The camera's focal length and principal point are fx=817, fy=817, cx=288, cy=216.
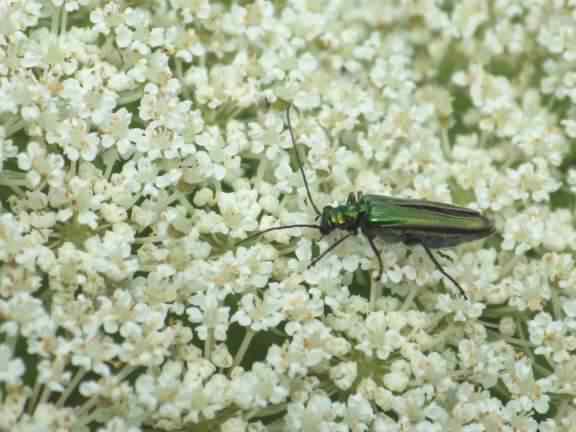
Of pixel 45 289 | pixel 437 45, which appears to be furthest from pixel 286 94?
pixel 45 289

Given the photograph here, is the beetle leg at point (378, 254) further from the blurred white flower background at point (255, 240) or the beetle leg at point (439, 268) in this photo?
the beetle leg at point (439, 268)

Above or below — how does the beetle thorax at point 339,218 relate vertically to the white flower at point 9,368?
above

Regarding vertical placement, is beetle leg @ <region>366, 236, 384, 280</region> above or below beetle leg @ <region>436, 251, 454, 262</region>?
below

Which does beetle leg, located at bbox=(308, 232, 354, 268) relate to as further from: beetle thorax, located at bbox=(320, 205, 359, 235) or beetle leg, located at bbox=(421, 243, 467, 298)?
beetle leg, located at bbox=(421, 243, 467, 298)

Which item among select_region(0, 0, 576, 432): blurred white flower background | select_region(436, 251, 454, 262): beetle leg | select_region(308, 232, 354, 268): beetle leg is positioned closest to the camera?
select_region(0, 0, 576, 432): blurred white flower background

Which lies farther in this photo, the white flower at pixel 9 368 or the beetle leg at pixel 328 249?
the beetle leg at pixel 328 249

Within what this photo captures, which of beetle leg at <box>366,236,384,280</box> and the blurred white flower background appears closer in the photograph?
the blurred white flower background

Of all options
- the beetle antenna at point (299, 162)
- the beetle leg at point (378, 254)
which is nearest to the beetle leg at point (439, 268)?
the beetle leg at point (378, 254)

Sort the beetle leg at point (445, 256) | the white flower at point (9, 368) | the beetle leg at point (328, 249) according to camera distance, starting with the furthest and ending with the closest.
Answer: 1. the beetle leg at point (445, 256)
2. the beetle leg at point (328, 249)
3. the white flower at point (9, 368)

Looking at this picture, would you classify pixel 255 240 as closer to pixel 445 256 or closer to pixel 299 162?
pixel 299 162

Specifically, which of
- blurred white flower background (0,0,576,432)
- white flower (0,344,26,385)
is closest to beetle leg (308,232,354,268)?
blurred white flower background (0,0,576,432)
